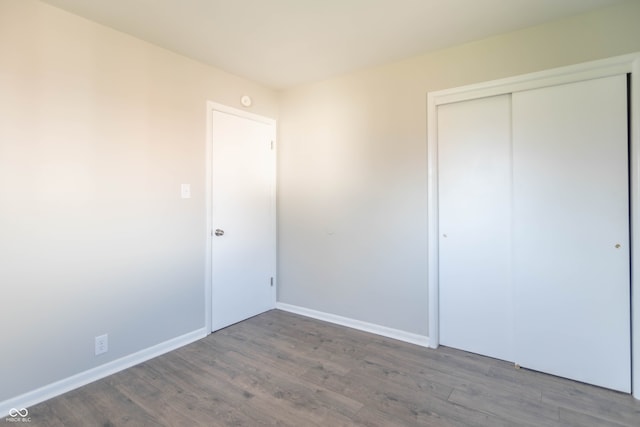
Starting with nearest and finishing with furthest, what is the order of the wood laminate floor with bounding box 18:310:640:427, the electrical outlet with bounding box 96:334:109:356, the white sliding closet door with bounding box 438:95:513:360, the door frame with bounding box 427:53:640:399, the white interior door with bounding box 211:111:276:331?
the wood laminate floor with bounding box 18:310:640:427, the door frame with bounding box 427:53:640:399, the electrical outlet with bounding box 96:334:109:356, the white sliding closet door with bounding box 438:95:513:360, the white interior door with bounding box 211:111:276:331

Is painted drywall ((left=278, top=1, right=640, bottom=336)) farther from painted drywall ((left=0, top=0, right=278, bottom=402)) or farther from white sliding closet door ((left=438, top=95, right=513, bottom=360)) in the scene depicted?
Answer: painted drywall ((left=0, top=0, right=278, bottom=402))

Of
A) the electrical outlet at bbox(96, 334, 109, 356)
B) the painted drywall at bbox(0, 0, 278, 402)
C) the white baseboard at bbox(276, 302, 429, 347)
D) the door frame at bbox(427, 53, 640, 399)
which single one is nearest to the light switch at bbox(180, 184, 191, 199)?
the painted drywall at bbox(0, 0, 278, 402)

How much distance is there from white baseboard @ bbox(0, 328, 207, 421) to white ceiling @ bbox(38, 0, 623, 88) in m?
2.35

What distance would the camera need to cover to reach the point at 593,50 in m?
2.10

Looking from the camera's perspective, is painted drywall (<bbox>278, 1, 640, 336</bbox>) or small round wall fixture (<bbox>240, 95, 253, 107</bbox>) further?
small round wall fixture (<bbox>240, 95, 253, 107</bbox>)

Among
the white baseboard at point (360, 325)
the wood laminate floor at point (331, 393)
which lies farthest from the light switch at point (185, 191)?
the white baseboard at point (360, 325)

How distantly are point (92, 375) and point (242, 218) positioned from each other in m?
1.66

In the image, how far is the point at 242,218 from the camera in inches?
128

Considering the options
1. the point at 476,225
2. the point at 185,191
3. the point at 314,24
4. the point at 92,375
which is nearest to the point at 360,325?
the point at 476,225

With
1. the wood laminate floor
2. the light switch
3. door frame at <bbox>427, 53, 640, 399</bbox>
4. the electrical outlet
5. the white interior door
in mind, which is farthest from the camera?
the white interior door

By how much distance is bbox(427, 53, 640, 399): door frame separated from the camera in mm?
1983

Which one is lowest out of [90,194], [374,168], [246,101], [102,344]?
[102,344]

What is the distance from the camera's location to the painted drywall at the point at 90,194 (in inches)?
74.9

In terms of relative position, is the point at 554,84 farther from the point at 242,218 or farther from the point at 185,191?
the point at 185,191
